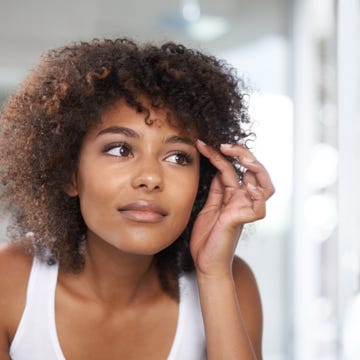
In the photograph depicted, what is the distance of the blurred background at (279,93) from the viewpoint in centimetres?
276

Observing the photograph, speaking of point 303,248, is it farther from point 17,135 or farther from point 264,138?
point 17,135

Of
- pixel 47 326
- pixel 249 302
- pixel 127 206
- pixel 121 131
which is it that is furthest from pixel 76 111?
pixel 249 302

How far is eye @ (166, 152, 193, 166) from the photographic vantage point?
1251 mm

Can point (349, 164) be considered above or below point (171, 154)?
above

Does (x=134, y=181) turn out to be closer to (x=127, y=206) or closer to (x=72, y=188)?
(x=127, y=206)

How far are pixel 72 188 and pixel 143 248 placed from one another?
0.21 meters

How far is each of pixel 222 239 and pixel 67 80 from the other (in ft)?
1.41

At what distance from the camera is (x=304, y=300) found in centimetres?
296

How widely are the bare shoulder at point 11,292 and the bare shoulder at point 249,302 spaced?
46 centimetres

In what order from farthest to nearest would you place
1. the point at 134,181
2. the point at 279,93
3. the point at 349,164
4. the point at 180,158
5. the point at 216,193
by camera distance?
the point at 279,93 < the point at 349,164 < the point at 216,193 < the point at 180,158 < the point at 134,181

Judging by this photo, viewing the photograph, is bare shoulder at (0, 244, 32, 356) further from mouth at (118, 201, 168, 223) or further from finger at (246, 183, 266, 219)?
finger at (246, 183, 266, 219)

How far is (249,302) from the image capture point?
1471mm

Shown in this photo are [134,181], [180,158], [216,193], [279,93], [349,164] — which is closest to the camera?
[134,181]

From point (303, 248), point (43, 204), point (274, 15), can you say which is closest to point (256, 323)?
point (43, 204)
